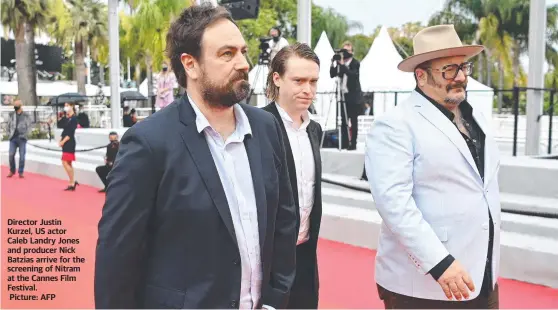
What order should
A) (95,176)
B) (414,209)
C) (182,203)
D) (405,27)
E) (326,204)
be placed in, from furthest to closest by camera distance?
(405,27) → (95,176) → (326,204) → (414,209) → (182,203)

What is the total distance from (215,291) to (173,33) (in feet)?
2.64

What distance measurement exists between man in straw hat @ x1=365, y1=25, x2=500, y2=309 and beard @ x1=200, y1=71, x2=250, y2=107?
884mm

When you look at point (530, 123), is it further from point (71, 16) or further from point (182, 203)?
point (71, 16)

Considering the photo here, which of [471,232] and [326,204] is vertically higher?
[471,232]

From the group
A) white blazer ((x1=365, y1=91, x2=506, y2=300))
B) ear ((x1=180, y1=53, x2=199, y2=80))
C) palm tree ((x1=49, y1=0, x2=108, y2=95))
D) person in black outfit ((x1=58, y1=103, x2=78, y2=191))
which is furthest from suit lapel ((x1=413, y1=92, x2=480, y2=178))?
palm tree ((x1=49, y1=0, x2=108, y2=95))

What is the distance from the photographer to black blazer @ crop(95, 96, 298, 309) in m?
1.81

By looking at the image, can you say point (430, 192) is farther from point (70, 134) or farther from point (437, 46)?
point (70, 134)

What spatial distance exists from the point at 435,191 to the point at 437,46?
62 cm

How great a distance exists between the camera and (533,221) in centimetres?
602

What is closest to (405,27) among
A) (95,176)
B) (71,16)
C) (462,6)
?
(462,6)

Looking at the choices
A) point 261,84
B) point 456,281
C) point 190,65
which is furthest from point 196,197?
point 261,84

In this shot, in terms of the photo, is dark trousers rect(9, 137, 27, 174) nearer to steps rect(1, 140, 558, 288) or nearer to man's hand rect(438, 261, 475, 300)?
steps rect(1, 140, 558, 288)

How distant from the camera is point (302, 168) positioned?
3156 millimetres

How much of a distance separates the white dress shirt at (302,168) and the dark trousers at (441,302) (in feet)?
1.95
